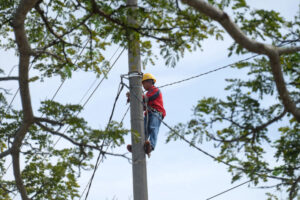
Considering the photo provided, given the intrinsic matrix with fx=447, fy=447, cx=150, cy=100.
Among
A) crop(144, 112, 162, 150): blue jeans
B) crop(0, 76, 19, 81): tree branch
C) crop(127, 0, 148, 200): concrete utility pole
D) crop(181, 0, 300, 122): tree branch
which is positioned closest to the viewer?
crop(181, 0, 300, 122): tree branch

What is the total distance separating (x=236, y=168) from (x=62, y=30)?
128 inches

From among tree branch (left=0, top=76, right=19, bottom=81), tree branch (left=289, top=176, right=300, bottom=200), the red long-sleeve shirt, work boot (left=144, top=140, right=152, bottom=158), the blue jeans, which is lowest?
tree branch (left=289, top=176, right=300, bottom=200)

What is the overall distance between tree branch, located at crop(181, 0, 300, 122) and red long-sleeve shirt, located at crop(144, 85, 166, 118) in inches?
137

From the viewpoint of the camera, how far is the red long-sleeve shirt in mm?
7516

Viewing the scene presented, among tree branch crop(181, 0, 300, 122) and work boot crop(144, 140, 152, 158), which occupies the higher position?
work boot crop(144, 140, 152, 158)

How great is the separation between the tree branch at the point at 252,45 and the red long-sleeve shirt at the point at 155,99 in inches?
137

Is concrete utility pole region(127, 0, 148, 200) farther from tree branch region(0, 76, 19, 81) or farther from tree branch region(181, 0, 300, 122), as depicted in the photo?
tree branch region(181, 0, 300, 122)

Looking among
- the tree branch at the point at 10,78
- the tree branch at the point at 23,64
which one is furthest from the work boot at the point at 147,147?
the tree branch at the point at 10,78

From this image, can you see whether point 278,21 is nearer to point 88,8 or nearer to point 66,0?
point 88,8

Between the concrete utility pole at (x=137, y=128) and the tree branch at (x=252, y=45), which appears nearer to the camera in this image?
the tree branch at (x=252, y=45)

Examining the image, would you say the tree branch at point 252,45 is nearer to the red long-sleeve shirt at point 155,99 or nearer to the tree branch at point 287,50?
the tree branch at point 287,50

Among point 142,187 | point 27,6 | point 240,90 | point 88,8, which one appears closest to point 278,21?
point 240,90

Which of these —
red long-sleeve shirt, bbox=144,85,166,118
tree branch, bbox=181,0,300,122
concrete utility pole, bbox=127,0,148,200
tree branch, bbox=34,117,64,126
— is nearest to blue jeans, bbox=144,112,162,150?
red long-sleeve shirt, bbox=144,85,166,118

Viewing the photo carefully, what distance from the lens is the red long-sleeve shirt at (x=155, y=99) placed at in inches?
296
